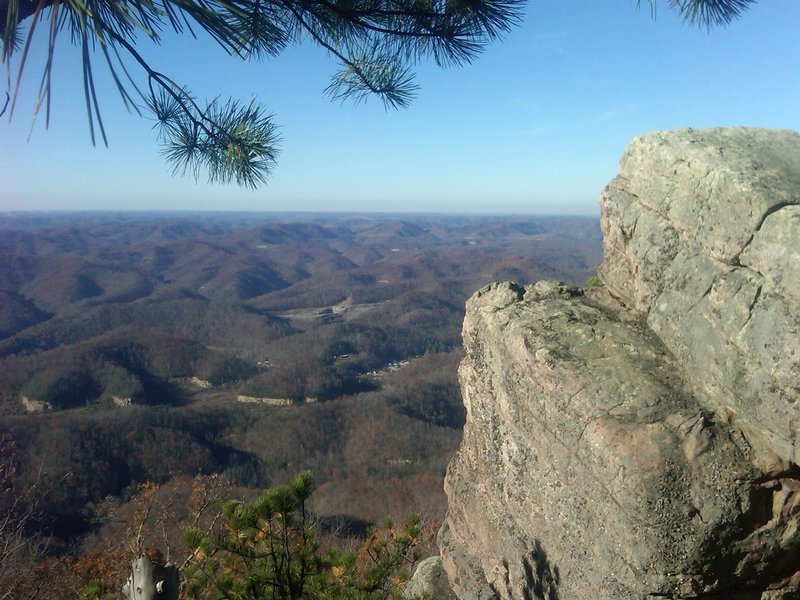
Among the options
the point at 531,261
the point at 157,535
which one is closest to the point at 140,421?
the point at 157,535

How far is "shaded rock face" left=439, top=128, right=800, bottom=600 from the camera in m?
3.49

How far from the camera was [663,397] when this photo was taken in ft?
12.6

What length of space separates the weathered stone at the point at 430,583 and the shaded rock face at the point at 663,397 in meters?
0.78

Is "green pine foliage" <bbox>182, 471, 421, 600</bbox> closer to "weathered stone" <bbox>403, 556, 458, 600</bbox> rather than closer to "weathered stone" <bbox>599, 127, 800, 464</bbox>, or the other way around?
"weathered stone" <bbox>403, 556, 458, 600</bbox>

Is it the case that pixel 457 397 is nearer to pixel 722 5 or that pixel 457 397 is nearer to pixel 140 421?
pixel 140 421

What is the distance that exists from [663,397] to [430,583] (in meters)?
3.31

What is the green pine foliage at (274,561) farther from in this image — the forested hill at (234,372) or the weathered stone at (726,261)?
the forested hill at (234,372)

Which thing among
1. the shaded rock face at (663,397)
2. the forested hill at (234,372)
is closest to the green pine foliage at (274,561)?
the shaded rock face at (663,397)

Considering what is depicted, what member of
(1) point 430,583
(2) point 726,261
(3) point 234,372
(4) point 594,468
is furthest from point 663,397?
(3) point 234,372

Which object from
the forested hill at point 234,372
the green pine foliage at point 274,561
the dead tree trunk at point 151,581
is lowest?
the forested hill at point 234,372

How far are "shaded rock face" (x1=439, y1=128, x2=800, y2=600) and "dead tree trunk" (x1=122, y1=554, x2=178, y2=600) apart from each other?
8.87ft

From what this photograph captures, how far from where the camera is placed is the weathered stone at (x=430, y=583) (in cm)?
560

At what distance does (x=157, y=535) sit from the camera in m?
21.2

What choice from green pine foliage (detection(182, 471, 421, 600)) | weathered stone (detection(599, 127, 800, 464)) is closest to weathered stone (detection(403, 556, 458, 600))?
green pine foliage (detection(182, 471, 421, 600))
